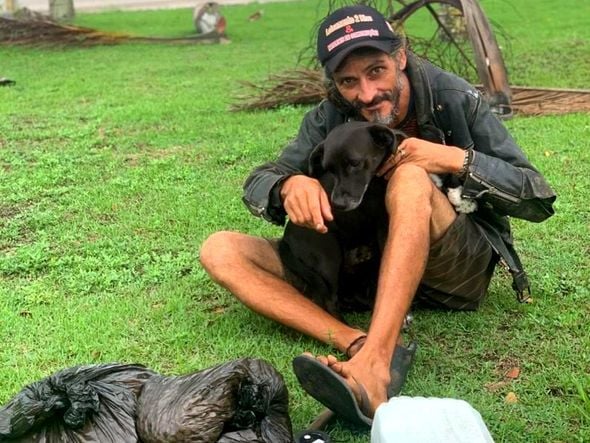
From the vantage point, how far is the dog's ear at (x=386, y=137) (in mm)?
3025

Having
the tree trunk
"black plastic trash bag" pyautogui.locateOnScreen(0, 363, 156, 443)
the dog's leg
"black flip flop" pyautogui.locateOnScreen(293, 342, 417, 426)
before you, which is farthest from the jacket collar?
the tree trunk

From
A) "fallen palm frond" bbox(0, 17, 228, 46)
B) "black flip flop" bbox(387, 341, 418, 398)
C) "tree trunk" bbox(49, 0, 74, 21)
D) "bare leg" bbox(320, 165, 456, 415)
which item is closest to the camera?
"bare leg" bbox(320, 165, 456, 415)

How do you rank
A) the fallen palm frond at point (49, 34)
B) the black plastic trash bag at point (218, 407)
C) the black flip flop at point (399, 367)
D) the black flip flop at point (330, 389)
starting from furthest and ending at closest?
the fallen palm frond at point (49, 34), the black flip flop at point (399, 367), the black flip flop at point (330, 389), the black plastic trash bag at point (218, 407)

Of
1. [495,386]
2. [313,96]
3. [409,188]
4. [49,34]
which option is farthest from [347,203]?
[49,34]

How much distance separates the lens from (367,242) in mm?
3332

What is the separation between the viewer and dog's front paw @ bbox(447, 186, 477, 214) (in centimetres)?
317

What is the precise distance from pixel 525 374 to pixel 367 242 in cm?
82

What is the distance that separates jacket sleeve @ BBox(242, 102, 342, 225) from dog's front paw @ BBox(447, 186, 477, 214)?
61cm

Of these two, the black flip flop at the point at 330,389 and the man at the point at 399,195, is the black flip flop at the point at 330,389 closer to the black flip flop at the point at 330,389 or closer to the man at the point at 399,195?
the black flip flop at the point at 330,389

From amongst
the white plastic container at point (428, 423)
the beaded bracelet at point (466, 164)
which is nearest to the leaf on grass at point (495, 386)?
the beaded bracelet at point (466, 164)

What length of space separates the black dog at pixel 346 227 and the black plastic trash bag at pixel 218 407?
33.2 inches

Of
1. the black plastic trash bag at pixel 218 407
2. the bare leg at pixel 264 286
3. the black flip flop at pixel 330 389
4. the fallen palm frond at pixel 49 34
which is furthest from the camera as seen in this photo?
the fallen palm frond at pixel 49 34

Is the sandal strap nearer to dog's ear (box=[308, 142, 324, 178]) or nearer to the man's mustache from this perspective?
dog's ear (box=[308, 142, 324, 178])

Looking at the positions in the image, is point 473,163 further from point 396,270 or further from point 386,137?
point 396,270
